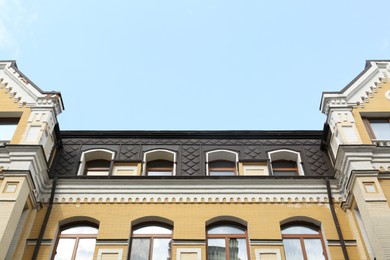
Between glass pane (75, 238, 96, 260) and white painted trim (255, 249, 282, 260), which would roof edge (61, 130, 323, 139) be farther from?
white painted trim (255, 249, 282, 260)

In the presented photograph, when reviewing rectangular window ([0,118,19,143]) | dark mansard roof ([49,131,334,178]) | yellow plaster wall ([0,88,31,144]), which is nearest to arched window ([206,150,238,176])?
dark mansard roof ([49,131,334,178])

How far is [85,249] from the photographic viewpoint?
15281mm

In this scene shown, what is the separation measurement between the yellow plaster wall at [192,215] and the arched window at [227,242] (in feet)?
1.33

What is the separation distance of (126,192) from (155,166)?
243 cm

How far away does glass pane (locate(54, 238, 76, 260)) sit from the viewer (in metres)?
15.0

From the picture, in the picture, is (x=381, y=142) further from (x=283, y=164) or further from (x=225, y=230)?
(x=225, y=230)

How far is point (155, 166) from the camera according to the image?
1864 cm

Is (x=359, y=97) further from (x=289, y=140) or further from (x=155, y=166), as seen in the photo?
(x=155, y=166)

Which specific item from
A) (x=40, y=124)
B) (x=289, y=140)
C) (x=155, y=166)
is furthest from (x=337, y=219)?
(x=40, y=124)

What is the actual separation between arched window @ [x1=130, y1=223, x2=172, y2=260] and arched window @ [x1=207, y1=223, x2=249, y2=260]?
4.75 feet

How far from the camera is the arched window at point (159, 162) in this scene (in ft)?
60.0

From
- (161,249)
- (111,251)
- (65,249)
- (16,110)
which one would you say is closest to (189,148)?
(161,249)

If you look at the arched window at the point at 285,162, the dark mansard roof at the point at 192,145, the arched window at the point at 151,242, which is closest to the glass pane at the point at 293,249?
the dark mansard roof at the point at 192,145

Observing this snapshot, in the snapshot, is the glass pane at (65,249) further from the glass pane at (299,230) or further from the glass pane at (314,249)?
the glass pane at (314,249)
